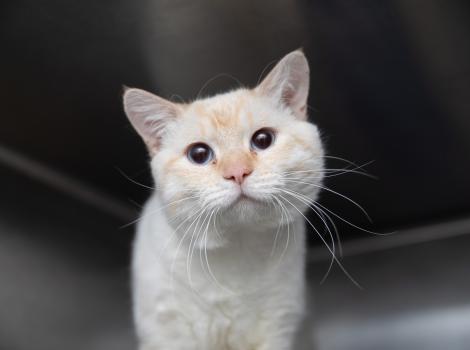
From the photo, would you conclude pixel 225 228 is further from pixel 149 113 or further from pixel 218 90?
pixel 218 90

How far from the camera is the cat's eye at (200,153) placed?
1491 mm

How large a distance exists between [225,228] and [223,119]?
0.30 m

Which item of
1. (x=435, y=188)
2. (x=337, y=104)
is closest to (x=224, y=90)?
(x=337, y=104)

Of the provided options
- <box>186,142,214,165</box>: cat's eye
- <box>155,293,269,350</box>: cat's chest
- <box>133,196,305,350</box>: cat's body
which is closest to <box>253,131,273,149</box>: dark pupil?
<box>186,142,214,165</box>: cat's eye

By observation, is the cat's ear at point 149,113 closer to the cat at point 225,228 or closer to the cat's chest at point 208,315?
the cat at point 225,228

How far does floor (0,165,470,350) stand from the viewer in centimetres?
205

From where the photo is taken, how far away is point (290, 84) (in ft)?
5.11

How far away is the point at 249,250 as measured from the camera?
60.9 inches

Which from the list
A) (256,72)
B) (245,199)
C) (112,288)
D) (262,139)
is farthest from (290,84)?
(112,288)

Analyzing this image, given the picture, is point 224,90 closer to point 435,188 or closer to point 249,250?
point 249,250

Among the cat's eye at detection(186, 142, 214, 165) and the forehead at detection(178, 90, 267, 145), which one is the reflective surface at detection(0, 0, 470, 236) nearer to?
the forehead at detection(178, 90, 267, 145)

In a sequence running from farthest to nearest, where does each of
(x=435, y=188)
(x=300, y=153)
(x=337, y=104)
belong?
(x=435, y=188) < (x=337, y=104) < (x=300, y=153)

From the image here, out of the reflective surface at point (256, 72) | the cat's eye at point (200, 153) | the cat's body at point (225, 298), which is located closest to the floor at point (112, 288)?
the reflective surface at point (256, 72)

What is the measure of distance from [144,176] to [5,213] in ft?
1.86
